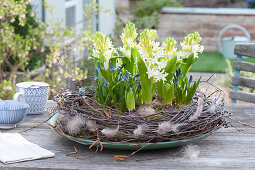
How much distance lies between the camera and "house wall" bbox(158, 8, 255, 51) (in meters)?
7.59

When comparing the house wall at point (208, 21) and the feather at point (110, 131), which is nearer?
the feather at point (110, 131)

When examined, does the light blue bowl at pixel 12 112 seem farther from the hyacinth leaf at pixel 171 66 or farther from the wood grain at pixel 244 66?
the wood grain at pixel 244 66

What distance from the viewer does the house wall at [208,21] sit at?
7586 mm

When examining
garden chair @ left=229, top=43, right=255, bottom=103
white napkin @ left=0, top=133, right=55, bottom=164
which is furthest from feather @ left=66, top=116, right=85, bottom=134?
garden chair @ left=229, top=43, right=255, bottom=103

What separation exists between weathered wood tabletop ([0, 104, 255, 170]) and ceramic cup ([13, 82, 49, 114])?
201 millimetres

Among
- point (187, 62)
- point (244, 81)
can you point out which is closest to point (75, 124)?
point (187, 62)

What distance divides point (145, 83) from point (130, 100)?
86 mm

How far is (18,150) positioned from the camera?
1438 mm

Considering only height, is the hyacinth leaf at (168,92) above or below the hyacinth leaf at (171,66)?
below

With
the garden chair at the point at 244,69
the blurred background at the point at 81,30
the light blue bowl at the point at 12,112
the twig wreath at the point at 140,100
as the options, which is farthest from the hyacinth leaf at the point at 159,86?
the blurred background at the point at 81,30

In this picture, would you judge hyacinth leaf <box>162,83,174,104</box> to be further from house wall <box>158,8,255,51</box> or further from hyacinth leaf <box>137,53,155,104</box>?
house wall <box>158,8,255,51</box>

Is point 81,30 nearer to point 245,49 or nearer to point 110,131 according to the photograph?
point 245,49

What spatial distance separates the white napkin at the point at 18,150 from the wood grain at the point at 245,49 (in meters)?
1.85

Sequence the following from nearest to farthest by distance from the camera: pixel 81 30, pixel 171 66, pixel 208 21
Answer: pixel 171 66 < pixel 81 30 < pixel 208 21
